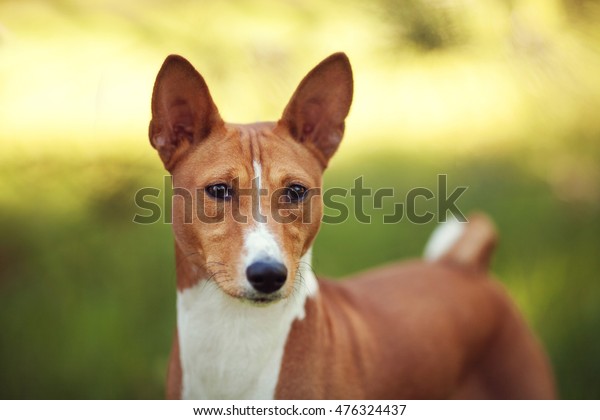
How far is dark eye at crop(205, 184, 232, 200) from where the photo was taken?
291cm

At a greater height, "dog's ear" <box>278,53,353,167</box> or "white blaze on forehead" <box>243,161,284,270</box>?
"dog's ear" <box>278,53,353,167</box>

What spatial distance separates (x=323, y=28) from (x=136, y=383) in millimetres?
2471

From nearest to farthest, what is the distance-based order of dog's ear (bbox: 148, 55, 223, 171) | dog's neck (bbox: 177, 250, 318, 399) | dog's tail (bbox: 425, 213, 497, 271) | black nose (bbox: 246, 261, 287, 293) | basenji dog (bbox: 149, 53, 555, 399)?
black nose (bbox: 246, 261, 287, 293)
basenji dog (bbox: 149, 53, 555, 399)
dog's ear (bbox: 148, 55, 223, 171)
dog's neck (bbox: 177, 250, 318, 399)
dog's tail (bbox: 425, 213, 497, 271)

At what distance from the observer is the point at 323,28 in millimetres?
4520

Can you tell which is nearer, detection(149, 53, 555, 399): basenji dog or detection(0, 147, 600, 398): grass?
detection(149, 53, 555, 399): basenji dog

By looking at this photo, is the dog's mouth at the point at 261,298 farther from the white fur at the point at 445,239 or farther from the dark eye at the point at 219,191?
the white fur at the point at 445,239

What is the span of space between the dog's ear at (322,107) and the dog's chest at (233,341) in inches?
28.1

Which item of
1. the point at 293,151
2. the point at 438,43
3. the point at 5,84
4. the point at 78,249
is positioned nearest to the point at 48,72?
the point at 5,84

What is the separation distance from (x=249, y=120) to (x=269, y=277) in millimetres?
1968

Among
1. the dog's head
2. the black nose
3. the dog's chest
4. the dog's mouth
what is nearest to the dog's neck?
the dog's chest

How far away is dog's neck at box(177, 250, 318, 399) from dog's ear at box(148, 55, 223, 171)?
1.91ft

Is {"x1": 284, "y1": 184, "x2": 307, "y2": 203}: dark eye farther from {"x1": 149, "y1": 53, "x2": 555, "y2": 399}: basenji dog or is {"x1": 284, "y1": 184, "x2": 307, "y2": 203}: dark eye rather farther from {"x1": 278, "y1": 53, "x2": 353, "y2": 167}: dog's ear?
{"x1": 278, "y1": 53, "x2": 353, "y2": 167}: dog's ear

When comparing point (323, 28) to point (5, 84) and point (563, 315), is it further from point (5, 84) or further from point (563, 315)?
point (563, 315)
